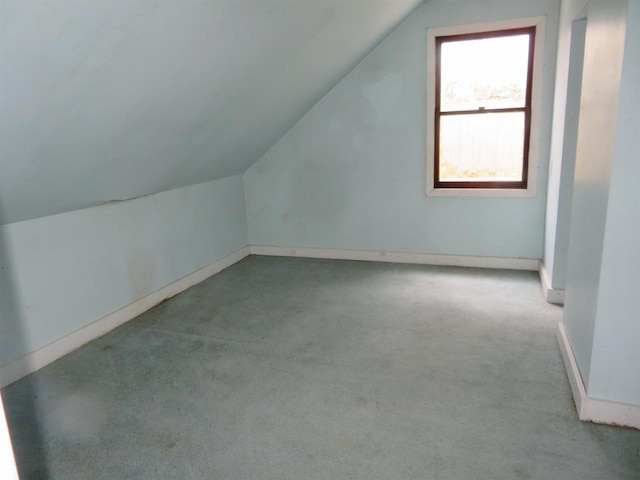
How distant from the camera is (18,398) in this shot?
2.29m

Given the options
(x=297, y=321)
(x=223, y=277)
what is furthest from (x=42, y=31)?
(x=223, y=277)

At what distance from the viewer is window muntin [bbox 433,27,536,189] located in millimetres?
3664

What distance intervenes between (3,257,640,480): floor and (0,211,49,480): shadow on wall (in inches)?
0.4

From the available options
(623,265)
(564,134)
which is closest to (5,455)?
(623,265)

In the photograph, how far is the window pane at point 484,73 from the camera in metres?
3.65

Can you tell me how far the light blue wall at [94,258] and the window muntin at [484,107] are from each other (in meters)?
2.26

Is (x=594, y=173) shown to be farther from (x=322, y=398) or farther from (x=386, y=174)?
(x=386, y=174)

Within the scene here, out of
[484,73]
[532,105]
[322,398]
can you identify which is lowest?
Result: [322,398]

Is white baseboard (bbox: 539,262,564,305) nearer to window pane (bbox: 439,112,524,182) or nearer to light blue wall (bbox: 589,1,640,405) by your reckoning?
window pane (bbox: 439,112,524,182)

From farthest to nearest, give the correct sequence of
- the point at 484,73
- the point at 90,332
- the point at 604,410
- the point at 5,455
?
the point at 484,73 < the point at 90,332 < the point at 604,410 < the point at 5,455

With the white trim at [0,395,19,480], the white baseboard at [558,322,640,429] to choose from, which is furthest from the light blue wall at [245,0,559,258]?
the white trim at [0,395,19,480]

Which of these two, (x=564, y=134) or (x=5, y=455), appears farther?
(x=564, y=134)

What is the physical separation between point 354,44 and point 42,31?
2.47 meters

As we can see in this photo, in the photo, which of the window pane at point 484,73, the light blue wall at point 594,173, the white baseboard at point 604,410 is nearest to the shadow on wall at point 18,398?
the white baseboard at point 604,410
